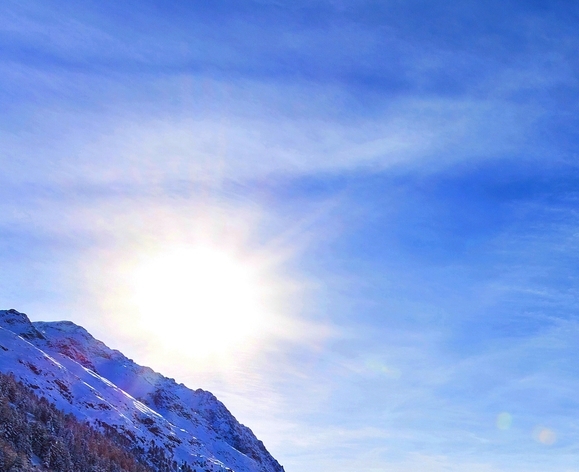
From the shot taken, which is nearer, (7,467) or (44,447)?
(7,467)

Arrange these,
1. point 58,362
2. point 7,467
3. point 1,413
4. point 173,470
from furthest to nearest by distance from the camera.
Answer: point 58,362 → point 173,470 → point 1,413 → point 7,467

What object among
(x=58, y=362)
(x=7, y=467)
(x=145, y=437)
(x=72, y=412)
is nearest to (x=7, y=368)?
(x=72, y=412)

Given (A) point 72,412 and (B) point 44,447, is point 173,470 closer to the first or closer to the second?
(A) point 72,412

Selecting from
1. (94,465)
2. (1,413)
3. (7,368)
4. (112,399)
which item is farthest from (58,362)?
(1,413)

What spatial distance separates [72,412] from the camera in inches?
6216

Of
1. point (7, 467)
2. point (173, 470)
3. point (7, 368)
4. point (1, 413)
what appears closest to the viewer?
point (7, 467)

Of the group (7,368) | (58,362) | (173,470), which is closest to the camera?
(7,368)

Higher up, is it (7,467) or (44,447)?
(44,447)

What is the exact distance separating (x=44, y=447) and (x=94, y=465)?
16873mm

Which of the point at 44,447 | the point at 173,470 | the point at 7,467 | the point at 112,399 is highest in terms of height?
the point at 112,399

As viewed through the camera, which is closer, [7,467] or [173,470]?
[7,467]

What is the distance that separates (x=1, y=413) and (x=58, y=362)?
9669cm

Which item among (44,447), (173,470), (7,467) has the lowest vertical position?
(7,467)

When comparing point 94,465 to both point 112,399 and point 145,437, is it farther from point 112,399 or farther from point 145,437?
point 112,399
